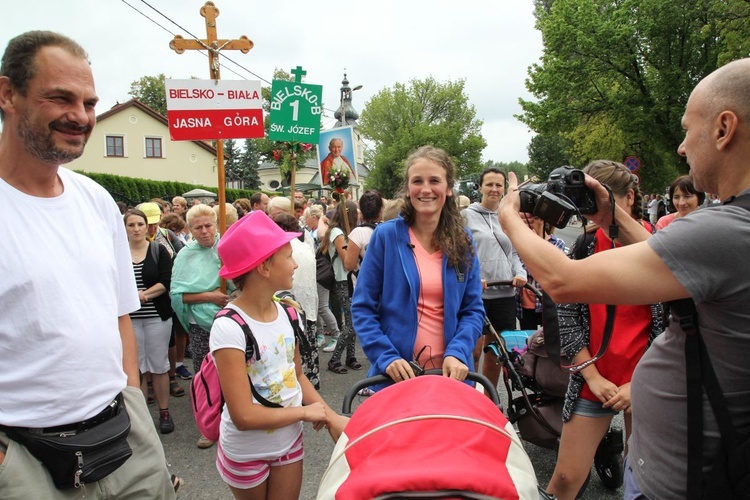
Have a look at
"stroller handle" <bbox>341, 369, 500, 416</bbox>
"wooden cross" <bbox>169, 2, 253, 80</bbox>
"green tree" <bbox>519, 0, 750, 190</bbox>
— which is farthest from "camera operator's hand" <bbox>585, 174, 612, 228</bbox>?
"green tree" <bbox>519, 0, 750, 190</bbox>

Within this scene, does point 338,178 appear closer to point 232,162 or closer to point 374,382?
point 374,382

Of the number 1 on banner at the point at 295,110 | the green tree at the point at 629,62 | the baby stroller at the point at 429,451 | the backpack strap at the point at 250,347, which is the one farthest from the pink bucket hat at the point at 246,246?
the green tree at the point at 629,62

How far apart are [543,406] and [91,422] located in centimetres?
270

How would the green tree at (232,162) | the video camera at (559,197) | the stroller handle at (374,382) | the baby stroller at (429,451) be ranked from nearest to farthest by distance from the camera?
the baby stroller at (429,451)
the video camera at (559,197)
the stroller handle at (374,382)
the green tree at (232,162)

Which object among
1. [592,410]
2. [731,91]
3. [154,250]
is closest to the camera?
[731,91]

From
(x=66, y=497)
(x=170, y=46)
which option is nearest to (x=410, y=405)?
(x=66, y=497)

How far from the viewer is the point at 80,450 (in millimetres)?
1594

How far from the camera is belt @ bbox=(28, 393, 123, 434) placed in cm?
158

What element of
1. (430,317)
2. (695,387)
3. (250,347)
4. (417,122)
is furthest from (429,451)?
(417,122)

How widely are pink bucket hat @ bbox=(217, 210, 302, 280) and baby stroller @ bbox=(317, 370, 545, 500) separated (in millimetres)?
987

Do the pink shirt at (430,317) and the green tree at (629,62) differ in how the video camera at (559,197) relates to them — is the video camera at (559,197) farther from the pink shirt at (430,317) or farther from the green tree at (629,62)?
the green tree at (629,62)

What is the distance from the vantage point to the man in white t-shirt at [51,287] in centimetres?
153

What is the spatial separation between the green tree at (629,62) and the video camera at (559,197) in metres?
20.6

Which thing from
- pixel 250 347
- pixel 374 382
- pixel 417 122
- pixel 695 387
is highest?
pixel 417 122
